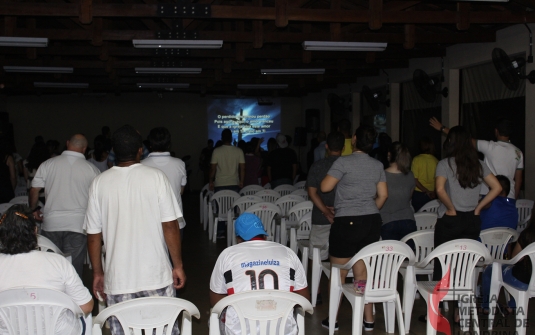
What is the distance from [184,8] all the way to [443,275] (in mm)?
4160

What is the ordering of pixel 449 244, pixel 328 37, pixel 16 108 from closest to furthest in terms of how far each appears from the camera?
pixel 449 244 → pixel 328 37 → pixel 16 108

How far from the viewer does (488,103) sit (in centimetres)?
891

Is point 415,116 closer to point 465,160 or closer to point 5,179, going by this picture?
point 465,160

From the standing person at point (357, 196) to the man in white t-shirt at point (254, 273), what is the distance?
50.1 inches

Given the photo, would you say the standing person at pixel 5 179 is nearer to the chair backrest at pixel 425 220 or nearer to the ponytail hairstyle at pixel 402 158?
the ponytail hairstyle at pixel 402 158

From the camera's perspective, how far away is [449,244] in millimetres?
3912

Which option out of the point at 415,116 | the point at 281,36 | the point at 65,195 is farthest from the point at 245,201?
the point at 415,116

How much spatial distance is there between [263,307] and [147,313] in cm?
55

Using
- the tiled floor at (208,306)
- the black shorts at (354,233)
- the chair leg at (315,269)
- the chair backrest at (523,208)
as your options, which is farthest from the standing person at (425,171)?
the black shorts at (354,233)

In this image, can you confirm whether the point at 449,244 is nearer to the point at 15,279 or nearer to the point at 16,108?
the point at 15,279

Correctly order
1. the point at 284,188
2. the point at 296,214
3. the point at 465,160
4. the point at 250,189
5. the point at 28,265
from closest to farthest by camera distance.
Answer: the point at 28,265 → the point at 465,160 → the point at 296,214 → the point at 250,189 → the point at 284,188

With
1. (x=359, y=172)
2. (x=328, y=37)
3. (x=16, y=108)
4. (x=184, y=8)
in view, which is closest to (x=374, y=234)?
(x=359, y=172)

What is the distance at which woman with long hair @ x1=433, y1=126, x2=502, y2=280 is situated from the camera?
4293 mm

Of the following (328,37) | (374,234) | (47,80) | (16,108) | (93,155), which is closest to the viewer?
(374,234)
